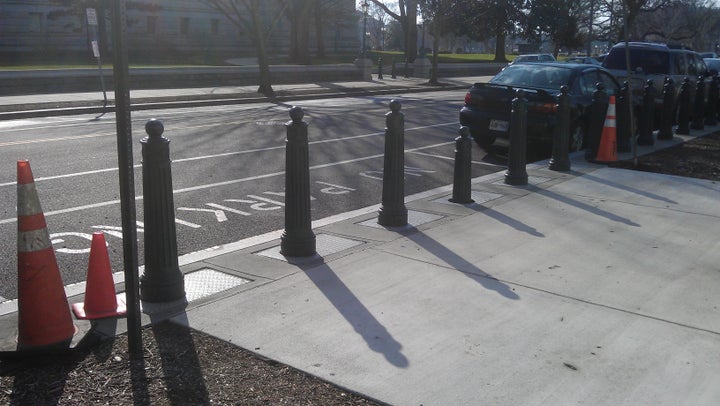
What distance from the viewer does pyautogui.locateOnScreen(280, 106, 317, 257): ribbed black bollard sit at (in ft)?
19.4

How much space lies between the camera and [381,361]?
4.07 metres

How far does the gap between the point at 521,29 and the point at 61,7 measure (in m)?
36.5

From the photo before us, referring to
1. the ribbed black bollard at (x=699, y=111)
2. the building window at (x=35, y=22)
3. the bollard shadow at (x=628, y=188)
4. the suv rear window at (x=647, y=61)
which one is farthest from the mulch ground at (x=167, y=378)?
the building window at (x=35, y=22)

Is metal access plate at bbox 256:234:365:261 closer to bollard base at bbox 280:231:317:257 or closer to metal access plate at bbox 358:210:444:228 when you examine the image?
bollard base at bbox 280:231:317:257

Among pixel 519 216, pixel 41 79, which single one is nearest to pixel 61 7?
pixel 41 79

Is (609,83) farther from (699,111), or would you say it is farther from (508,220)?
(508,220)

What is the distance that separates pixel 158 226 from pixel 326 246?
188 cm

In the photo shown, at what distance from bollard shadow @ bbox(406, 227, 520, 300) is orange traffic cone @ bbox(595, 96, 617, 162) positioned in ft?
17.0

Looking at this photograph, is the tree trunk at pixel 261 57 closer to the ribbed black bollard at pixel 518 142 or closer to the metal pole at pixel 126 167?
the ribbed black bollard at pixel 518 142

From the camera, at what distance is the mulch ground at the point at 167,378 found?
364 cm

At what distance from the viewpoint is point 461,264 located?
5902 millimetres

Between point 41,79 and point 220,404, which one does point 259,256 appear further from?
point 41,79

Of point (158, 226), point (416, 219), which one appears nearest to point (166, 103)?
point (416, 219)

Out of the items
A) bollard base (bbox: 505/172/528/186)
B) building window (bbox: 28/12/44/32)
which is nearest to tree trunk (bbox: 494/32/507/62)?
building window (bbox: 28/12/44/32)
